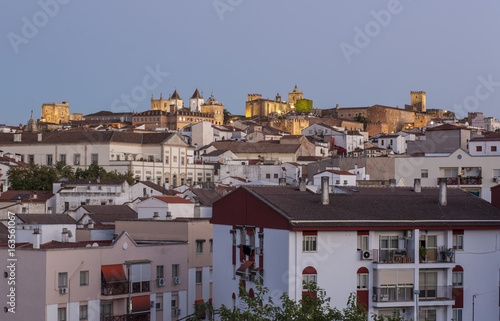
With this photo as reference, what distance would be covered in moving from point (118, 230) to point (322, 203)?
13612 millimetres

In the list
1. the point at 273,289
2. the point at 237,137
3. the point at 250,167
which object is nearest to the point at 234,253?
the point at 273,289

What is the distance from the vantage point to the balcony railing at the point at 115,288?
105 ft

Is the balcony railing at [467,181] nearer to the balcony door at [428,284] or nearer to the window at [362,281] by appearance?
the balcony door at [428,284]

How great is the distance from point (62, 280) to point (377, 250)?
36.7 feet

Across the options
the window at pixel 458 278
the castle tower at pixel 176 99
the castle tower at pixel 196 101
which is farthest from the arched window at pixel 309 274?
the castle tower at pixel 176 99

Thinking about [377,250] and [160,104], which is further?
[160,104]

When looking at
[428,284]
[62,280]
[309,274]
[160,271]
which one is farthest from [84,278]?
[428,284]

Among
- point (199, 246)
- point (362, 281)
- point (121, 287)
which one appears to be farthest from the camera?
point (199, 246)

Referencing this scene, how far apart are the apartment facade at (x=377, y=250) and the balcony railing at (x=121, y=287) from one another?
5831 millimetres

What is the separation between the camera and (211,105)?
167 m

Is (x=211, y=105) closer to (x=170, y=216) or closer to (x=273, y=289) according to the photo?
(x=170, y=216)

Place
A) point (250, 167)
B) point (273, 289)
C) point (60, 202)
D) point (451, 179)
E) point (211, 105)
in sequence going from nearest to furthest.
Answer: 1. point (273, 289)
2. point (451, 179)
3. point (60, 202)
4. point (250, 167)
5. point (211, 105)

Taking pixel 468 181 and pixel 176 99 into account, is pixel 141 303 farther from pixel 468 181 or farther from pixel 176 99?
pixel 176 99

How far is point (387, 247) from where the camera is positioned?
2683 centimetres
